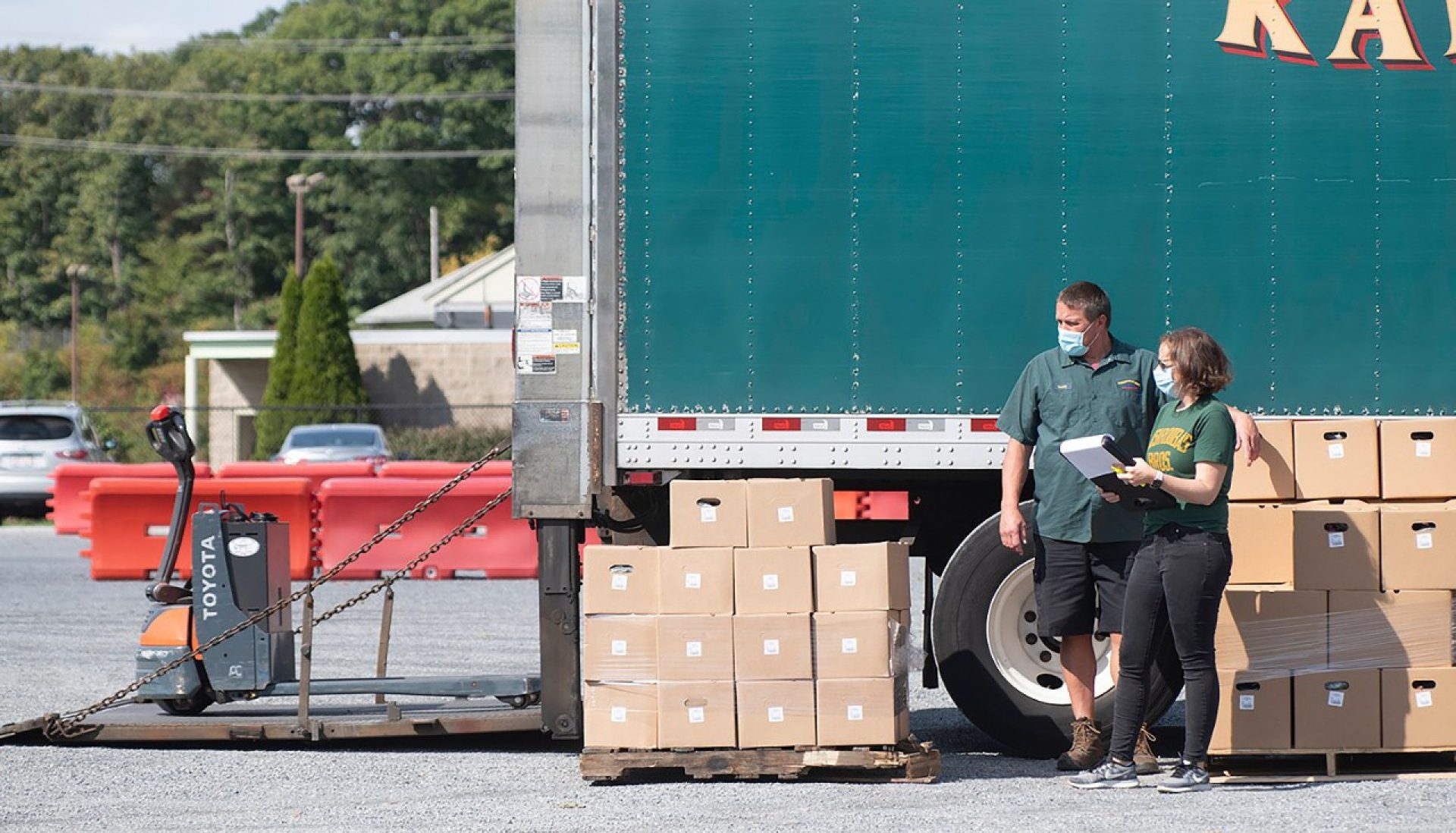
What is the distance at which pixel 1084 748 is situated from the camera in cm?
766

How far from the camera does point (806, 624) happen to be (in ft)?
24.5

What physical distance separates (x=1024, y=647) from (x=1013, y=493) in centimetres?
98

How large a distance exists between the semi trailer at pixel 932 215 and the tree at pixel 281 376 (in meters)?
30.0

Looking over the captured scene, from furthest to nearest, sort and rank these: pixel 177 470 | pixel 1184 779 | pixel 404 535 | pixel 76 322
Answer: pixel 76 322
pixel 404 535
pixel 177 470
pixel 1184 779

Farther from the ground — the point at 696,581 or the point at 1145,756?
the point at 696,581

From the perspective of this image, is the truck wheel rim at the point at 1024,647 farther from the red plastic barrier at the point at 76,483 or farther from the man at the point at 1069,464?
the red plastic barrier at the point at 76,483

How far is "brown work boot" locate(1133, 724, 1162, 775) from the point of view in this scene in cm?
752

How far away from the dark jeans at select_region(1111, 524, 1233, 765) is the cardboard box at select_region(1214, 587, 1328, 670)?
0.31 m

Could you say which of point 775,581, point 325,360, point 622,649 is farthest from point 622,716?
point 325,360

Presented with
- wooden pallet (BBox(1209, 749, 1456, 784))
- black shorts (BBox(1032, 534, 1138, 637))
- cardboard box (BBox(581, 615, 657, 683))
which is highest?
black shorts (BBox(1032, 534, 1138, 637))

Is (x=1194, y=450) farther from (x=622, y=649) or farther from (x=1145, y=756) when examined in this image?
(x=622, y=649)

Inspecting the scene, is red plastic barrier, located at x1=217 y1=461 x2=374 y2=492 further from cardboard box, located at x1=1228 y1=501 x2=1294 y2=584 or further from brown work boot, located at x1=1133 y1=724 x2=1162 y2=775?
cardboard box, located at x1=1228 y1=501 x2=1294 y2=584

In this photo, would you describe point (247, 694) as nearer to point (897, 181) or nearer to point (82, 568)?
point (897, 181)

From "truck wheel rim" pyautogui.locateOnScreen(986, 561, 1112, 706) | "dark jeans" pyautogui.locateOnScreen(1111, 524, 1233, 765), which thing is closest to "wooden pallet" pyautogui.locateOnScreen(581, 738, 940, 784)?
"truck wheel rim" pyautogui.locateOnScreen(986, 561, 1112, 706)
